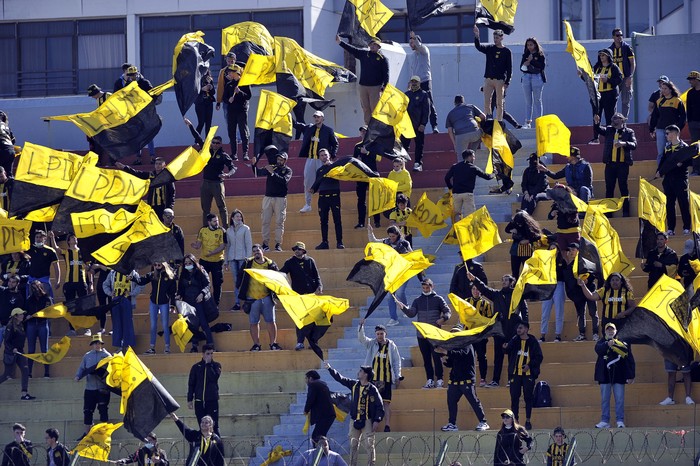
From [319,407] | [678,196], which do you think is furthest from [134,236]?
[678,196]

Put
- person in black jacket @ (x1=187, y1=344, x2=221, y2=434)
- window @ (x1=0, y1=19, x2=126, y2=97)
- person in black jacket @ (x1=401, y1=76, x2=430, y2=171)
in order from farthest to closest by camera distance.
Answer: window @ (x1=0, y1=19, x2=126, y2=97) < person in black jacket @ (x1=401, y1=76, x2=430, y2=171) < person in black jacket @ (x1=187, y1=344, x2=221, y2=434)

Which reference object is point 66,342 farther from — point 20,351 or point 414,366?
point 414,366

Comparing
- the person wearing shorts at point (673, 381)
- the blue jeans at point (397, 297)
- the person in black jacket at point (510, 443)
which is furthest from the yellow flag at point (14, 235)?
the person wearing shorts at point (673, 381)

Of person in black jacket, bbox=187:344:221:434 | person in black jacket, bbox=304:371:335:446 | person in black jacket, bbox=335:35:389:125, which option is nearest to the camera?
person in black jacket, bbox=304:371:335:446

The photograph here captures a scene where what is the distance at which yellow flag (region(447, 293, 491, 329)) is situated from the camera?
26.8 meters

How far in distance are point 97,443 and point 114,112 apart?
27.2ft

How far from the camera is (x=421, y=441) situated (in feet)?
86.0

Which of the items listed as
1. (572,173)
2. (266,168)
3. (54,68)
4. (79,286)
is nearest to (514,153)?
(572,173)

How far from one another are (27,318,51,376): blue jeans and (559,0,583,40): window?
18015mm

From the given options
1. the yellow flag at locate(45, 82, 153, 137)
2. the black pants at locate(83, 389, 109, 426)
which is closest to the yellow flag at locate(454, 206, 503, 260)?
the black pants at locate(83, 389, 109, 426)

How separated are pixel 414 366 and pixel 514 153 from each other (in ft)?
19.8

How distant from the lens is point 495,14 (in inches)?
1346

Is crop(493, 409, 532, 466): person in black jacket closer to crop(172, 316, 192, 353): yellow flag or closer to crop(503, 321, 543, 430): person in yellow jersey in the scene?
crop(503, 321, 543, 430): person in yellow jersey

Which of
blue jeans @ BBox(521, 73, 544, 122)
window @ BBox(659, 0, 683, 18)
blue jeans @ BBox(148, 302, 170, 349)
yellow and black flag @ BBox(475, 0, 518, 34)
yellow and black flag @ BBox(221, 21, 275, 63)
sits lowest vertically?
blue jeans @ BBox(148, 302, 170, 349)
